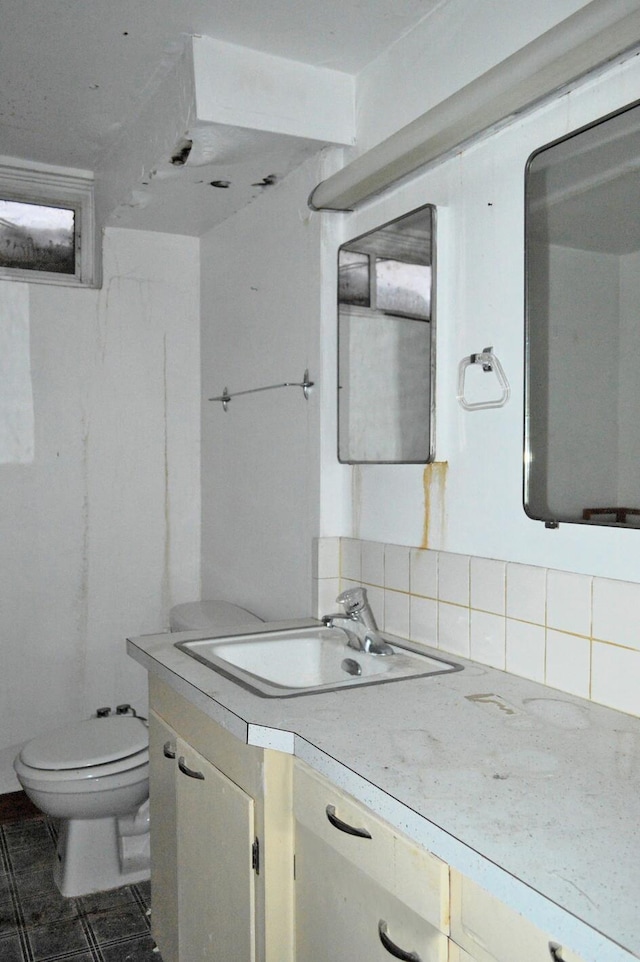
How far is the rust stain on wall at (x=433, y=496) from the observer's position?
187 cm

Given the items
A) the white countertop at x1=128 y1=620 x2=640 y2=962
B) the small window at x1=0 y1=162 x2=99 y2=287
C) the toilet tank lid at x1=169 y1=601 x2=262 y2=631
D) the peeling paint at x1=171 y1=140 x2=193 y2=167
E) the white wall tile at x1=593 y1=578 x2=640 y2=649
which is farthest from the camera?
the small window at x1=0 y1=162 x2=99 y2=287

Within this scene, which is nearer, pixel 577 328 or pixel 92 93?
pixel 577 328

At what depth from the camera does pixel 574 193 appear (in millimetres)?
1508

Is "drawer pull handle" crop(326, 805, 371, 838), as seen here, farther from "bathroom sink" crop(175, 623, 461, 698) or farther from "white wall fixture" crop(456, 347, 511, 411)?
"white wall fixture" crop(456, 347, 511, 411)

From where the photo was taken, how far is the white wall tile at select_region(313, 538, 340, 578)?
226 centimetres

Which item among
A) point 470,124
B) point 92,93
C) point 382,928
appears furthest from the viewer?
point 92,93

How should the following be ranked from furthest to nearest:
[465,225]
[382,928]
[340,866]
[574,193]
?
[465,225]
[574,193]
[340,866]
[382,928]

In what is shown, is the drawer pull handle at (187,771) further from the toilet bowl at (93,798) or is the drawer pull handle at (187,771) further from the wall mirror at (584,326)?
the wall mirror at (584,326)

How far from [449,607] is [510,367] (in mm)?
564

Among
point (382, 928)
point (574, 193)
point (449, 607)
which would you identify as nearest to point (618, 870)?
point (382, 928)

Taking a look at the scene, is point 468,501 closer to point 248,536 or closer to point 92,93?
point 248,536

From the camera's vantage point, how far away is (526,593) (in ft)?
5.24

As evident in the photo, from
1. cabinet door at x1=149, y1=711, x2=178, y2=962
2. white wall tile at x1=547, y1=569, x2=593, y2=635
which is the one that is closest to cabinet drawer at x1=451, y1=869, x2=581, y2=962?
white wall tile at x1=547, y1=569, x2=593, y2=635

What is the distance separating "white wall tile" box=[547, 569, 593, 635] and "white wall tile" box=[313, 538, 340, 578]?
0.83m
